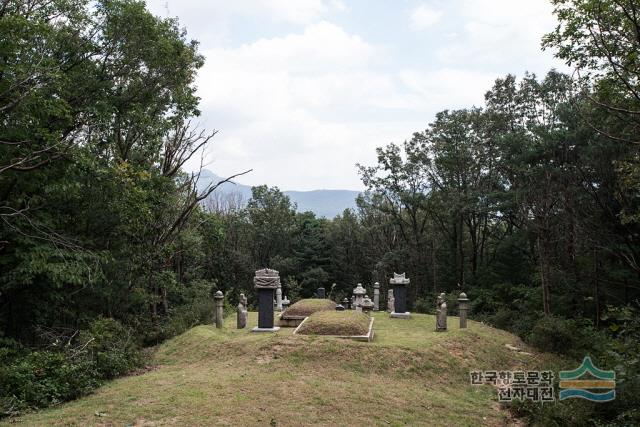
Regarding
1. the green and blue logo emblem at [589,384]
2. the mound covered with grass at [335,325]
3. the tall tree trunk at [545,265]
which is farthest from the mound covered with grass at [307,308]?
the green and blue logo emblem at [589,384]

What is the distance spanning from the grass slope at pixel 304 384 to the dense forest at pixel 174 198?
134cm

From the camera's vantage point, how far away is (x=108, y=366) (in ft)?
35.0

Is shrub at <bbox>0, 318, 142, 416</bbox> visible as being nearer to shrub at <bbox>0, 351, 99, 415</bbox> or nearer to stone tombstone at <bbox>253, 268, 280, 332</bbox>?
shrub at <bbox>0, 351, 99, 415</bbox>

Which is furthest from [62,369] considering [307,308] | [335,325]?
[307,308]

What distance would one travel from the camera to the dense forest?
1012cm

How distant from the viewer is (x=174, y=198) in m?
18.9

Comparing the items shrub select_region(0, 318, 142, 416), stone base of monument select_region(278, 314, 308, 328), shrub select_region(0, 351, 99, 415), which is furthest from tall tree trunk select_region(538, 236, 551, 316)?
shrub select_region(0, 351, 99, 415)

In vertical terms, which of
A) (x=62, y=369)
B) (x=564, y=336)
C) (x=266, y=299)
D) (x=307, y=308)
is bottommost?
(x=564, y=336)

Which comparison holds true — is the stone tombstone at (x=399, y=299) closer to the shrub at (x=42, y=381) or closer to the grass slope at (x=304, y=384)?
the grass slope at (x=304, y=384)

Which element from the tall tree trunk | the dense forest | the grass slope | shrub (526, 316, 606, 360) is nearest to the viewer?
the grass slope

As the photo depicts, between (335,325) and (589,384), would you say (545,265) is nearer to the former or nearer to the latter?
(335,325)

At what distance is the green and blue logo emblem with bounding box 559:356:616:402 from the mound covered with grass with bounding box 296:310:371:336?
5639 millimetres

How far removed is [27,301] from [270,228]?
2156 cm

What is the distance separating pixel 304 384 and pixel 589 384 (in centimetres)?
537
